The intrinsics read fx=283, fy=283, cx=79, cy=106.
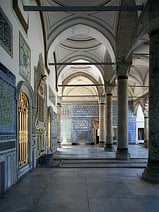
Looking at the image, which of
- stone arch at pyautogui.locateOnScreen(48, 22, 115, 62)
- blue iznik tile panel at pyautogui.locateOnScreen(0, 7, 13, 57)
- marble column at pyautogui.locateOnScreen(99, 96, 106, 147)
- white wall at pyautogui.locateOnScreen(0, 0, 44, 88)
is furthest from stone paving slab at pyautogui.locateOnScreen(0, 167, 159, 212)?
marble column at pyautogui.locateOnScreen(99, 96, 106, 147)

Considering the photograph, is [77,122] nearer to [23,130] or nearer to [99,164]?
[99,164]

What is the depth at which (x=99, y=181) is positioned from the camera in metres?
6.76

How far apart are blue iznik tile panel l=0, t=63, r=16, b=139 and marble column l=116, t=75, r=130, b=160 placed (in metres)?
6.39

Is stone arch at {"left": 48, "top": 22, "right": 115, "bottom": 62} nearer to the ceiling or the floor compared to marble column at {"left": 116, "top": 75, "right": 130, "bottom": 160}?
nearer to the ceiling

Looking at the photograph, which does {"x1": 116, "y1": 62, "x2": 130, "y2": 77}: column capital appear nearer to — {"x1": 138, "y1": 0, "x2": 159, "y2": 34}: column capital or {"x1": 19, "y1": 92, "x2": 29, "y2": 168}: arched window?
{"x1": 138, "y1": 0, "x2": 159, "y2": 34}: column capital

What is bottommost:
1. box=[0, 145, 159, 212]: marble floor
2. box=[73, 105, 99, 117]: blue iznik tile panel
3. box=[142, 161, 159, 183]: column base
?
box=[0, 145, 159, 212]: marble floor

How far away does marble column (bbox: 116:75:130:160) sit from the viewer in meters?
11.9

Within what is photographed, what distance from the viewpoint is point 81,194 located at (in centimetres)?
532

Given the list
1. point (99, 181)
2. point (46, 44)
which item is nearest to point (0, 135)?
point (99, 181)

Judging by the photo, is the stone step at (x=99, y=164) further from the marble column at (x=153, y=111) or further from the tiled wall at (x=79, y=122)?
the tiled wall at (x=79, y=122)

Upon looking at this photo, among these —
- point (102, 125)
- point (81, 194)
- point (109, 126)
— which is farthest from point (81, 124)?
point (81, 194)

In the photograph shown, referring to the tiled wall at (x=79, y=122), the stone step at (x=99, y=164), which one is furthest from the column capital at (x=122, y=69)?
the tiled wall at (x=79, y=122)

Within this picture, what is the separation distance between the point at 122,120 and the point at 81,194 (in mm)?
6859

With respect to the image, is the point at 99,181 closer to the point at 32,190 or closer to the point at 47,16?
the point at 32,190
